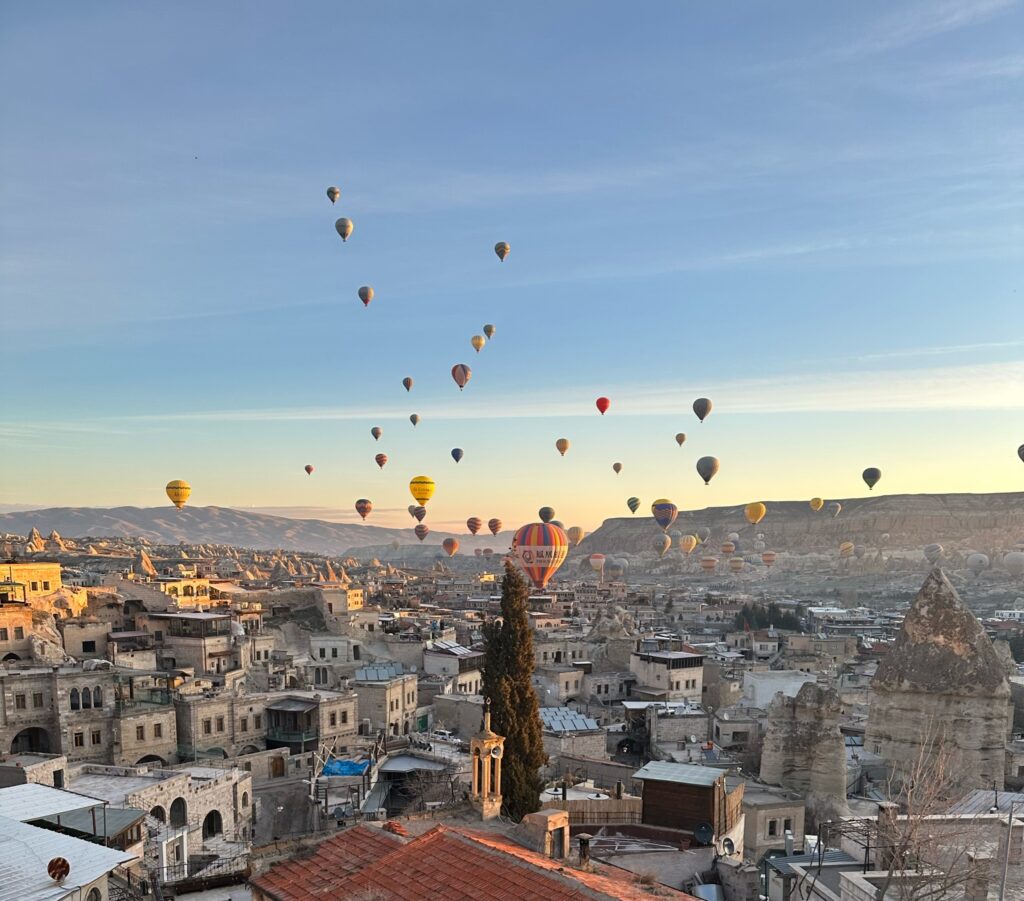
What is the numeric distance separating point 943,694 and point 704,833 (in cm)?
1498

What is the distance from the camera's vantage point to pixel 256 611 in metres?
52.3

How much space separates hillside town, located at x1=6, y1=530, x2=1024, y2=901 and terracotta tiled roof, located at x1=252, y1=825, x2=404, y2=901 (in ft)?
0.16

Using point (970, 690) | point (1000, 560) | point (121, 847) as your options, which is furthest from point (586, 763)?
point (1000, 560)

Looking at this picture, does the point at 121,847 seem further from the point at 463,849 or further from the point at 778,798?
the point at 778,798

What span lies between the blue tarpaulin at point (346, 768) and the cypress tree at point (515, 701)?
5805 mm

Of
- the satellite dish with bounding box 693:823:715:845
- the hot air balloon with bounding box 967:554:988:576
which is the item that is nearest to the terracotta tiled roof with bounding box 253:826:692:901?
the satellite dish with bounding box 693:823:715:845

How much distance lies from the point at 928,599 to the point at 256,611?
35.5 metres

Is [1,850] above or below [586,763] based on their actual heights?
above

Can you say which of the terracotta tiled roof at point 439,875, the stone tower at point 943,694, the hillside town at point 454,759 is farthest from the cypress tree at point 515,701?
the stone tower at point 943,694

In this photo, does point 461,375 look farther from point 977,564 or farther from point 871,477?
point 977,564

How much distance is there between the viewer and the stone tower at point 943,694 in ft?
99.2

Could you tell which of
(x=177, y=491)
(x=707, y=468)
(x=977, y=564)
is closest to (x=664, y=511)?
(x=707, y=468)

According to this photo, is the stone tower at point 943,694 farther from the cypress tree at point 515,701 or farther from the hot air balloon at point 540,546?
the hot air balloon at point 540,546

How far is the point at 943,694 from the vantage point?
102ft
